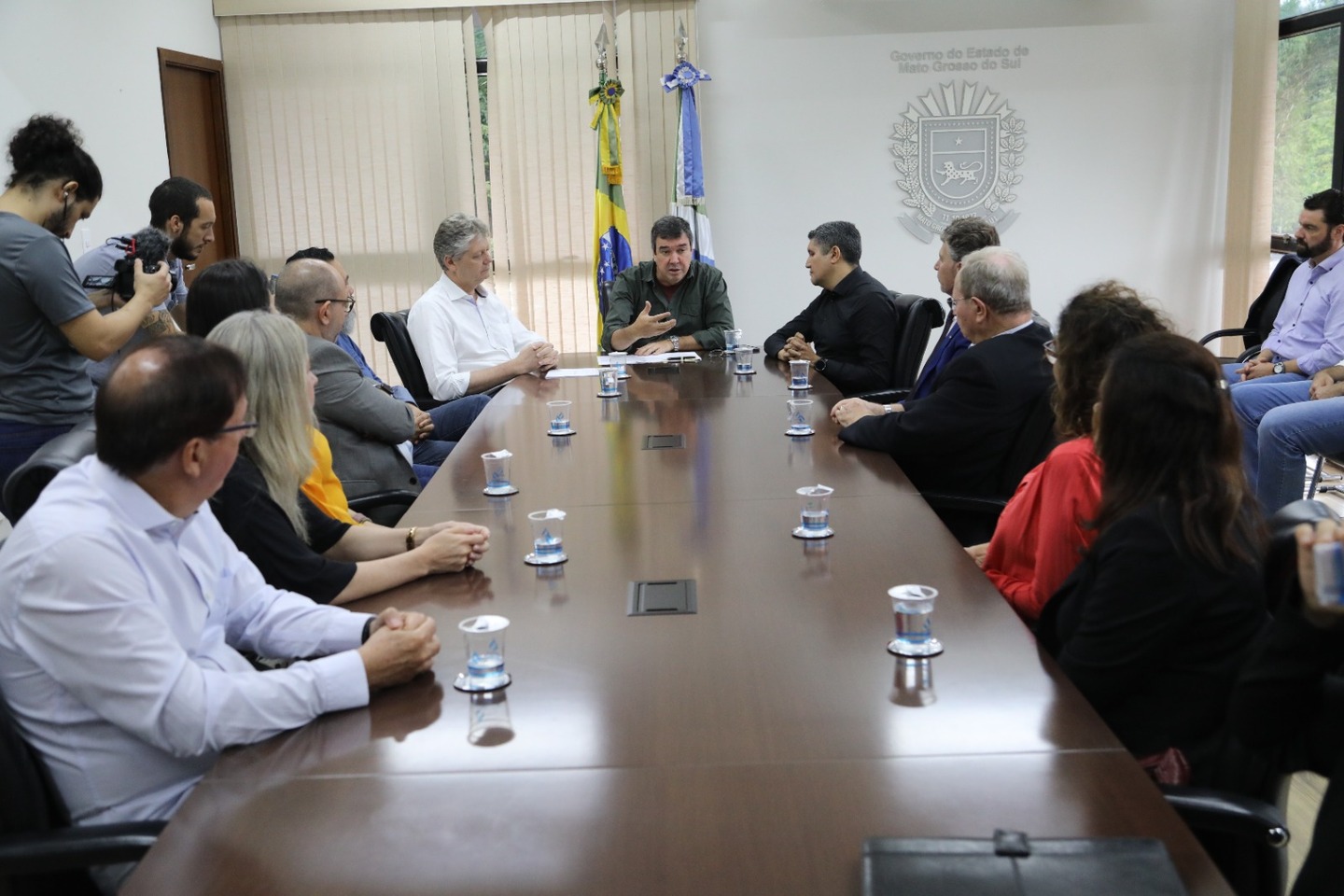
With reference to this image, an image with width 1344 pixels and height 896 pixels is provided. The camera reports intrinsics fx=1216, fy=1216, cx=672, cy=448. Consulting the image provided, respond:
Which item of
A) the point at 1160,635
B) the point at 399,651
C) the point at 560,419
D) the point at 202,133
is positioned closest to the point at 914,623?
the point at 1160,635

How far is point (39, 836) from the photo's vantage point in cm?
145

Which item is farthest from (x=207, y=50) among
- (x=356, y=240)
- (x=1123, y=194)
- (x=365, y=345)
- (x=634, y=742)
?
(x=634, y=742)

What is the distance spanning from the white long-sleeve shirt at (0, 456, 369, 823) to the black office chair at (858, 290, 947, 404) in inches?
133

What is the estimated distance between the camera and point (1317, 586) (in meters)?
1.31

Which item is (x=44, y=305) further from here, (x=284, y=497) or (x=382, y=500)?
(x=284, y=497)

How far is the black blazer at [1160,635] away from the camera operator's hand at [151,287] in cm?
284

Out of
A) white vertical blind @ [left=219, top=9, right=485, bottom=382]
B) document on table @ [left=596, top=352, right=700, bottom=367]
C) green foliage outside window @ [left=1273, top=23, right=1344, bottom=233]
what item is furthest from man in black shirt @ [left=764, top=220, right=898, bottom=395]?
green foliage outside window @ [left=1273, top=23, right=1344, bottom=233]

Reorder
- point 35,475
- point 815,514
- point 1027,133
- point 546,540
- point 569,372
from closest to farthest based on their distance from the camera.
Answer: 1. point 35,475
2. point 546,540
3. point 815,514
4. point 569,372
5. point 1027,133

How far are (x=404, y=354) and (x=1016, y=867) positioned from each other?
13.6 feet

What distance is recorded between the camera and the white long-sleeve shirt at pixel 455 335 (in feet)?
16.2

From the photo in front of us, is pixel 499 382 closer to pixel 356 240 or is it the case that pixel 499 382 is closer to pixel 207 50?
pixel 356 240

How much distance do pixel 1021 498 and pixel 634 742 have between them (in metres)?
1.18

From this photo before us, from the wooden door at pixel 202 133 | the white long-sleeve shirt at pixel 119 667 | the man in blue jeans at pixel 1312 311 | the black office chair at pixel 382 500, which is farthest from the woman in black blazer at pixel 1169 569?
the wooden door at pixel 202 133

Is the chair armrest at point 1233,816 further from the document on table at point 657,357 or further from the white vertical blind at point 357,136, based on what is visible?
the white vertical blind at point 357,136
